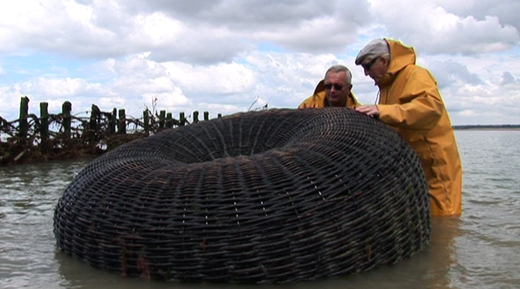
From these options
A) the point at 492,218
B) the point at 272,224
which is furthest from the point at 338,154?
the point at 492,218

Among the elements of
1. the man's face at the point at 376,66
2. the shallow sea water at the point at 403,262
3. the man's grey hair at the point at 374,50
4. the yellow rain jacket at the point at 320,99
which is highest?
the man's grey hair at the point at 374,50

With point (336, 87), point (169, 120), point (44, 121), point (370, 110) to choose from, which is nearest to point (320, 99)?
point (336, 87)

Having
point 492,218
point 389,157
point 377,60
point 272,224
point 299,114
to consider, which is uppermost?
point 377,60

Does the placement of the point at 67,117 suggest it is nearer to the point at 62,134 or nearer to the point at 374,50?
the point at 62,134

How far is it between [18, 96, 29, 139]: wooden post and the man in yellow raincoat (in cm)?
1376

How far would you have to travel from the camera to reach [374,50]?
19.3 ft

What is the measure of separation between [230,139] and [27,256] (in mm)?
2310

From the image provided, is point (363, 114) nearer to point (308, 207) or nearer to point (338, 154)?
point (338, 154)

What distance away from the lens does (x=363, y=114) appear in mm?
5445

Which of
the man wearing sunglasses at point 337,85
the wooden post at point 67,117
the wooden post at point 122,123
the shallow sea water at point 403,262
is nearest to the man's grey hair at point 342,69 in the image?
the man wearing sunglasses at point 337,85

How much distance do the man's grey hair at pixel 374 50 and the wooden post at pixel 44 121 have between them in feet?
46.4

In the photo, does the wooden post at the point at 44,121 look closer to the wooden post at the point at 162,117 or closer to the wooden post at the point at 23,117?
the wooden post at the point at 23,117

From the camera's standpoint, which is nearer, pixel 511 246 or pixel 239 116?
pixel 511 246

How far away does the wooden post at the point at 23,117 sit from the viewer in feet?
55.6
